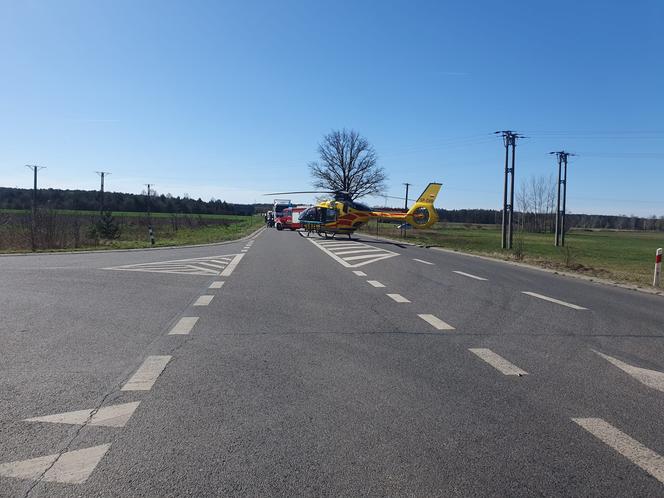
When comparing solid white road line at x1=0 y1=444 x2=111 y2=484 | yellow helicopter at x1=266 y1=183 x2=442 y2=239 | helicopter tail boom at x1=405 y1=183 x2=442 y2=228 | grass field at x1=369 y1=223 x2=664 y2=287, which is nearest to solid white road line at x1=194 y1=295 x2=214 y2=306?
solid white road line at x1=0 y1=444 x2=111 y2=484

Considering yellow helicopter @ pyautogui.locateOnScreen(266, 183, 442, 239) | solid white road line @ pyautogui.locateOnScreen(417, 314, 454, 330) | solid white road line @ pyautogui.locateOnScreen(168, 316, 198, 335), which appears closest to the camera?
solid white road line @ pyautogui.locateOnScreen(168, 316, 198, 335)

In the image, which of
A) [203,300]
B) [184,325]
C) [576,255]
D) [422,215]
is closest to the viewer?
[184,325]

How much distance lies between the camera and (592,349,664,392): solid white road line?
5.68 m

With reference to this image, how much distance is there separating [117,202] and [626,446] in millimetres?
116358

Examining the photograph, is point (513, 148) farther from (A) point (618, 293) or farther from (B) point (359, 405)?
(B) point (359, 405)

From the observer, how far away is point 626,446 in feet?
13.3

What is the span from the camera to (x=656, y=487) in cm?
343

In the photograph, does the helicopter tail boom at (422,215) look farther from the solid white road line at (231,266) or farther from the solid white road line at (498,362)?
the solid white road line at (498,362)

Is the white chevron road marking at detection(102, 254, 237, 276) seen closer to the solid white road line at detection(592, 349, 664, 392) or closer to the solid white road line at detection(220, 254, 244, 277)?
the solid white road line at detection(220, 254, 244, 277)

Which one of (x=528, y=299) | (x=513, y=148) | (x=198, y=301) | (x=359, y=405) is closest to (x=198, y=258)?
(x=198, y=301)

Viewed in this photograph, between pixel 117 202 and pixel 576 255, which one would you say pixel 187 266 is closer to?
pixel 576 255

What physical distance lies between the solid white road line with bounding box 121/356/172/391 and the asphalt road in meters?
0.03

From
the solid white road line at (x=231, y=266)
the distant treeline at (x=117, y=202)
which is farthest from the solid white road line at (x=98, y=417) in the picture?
the distant treeline at (x=117, y=202)

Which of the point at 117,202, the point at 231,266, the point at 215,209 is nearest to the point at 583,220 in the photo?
the point at 215,209
